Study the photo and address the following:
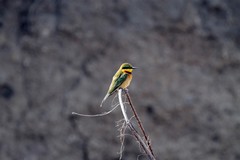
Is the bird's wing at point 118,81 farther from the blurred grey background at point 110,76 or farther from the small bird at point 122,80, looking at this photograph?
the blurred grey background at point 110,76

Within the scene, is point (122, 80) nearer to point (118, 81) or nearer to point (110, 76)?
point (118, 81)

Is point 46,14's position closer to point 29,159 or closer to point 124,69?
point 29,159

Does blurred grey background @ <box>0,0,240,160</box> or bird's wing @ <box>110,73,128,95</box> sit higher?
blurred grey background @ <box>0,0,240,160</box>

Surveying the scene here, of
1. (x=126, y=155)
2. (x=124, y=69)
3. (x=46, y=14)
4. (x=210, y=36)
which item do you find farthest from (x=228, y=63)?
(x=124, y=69)

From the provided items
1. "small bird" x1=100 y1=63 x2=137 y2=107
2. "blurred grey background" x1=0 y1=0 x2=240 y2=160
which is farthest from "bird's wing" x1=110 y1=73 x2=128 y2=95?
"blurred grey background" x1=0 y1=0 x2=240 y2=160

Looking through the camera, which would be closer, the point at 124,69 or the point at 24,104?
the point at 124,69

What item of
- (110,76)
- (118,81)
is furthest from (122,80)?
(110,76)

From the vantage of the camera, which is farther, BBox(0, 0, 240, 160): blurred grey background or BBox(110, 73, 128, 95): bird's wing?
→ BBox(0, 0, 240, 160): blurred grey background

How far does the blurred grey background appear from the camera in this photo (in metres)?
6.85

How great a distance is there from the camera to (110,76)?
6.81 m

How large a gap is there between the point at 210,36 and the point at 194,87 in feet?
2.01

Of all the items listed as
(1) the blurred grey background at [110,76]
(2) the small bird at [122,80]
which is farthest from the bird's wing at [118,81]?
(1) the blurred grey background at [110,76]

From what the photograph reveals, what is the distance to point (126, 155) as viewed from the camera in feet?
22.6

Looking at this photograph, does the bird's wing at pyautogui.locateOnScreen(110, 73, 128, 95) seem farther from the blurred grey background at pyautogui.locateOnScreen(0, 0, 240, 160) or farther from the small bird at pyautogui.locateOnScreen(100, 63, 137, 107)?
the blurred grey background at pyautogui.locateOnScreen(0, 0, 240, 160)
